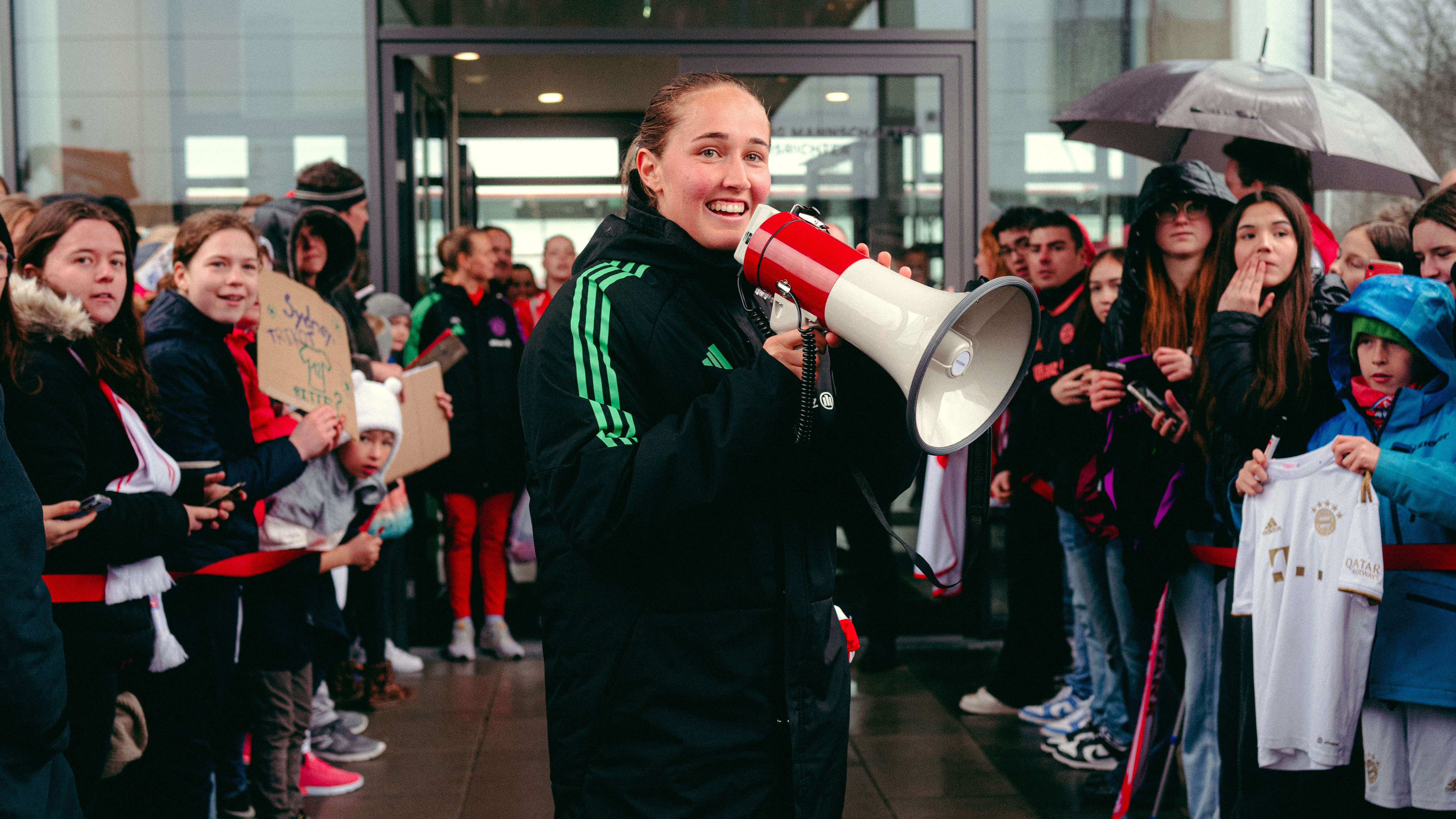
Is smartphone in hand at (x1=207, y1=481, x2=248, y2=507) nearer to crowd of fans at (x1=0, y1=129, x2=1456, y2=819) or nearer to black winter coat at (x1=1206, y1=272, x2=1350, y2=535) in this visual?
crowd of fans at (x1=0, y1=129, x2=1456, y2=819)

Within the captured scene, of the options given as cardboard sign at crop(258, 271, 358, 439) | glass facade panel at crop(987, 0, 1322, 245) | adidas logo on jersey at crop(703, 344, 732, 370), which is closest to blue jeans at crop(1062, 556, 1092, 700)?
glass facade panel at crop(987, 0, 1322, 245)

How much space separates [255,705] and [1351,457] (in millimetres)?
2897

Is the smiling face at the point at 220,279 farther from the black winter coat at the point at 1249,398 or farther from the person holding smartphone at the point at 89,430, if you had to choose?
the black winter coat at the point at 1249,398

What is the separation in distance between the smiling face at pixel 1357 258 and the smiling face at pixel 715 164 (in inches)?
113

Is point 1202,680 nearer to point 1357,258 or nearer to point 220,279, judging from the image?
point 1357,258

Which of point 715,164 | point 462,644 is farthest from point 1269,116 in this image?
point 462,644

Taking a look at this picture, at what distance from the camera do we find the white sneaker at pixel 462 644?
18.3 ft

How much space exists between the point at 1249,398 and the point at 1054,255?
182 cm

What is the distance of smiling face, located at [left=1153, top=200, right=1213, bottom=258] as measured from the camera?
337 cm

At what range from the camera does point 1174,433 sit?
327 centimetres

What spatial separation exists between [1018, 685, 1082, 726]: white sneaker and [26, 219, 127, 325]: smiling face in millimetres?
→ 3531

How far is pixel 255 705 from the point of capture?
3.30 metres

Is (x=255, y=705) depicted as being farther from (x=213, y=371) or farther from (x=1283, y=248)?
(x=1283, y=248)

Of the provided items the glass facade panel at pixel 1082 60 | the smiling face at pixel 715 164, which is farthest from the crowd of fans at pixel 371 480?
the smiling face at pixel 715 164
